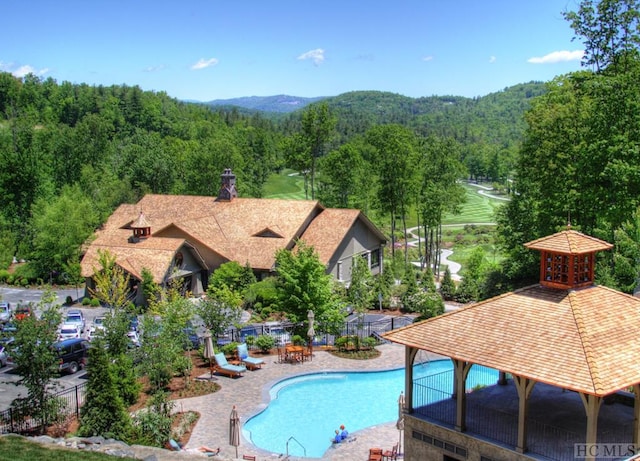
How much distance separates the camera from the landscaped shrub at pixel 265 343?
109 ft

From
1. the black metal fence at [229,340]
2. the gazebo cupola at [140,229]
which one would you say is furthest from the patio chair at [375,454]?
the gazebo cupola at [140,229]

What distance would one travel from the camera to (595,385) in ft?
50.0

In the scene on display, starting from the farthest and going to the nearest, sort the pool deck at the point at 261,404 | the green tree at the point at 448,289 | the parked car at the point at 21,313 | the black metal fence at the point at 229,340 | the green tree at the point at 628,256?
the green tree at the point at 448,289 → the green tree at the point at 628,256 → the parked car at the point at 21,313 → the black metal fence at the point at 229,340 → the pool deck at the point at 261,404

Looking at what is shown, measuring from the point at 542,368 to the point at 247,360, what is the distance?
57.2 ft

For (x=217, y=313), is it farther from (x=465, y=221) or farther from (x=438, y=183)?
(x=465, y=221)

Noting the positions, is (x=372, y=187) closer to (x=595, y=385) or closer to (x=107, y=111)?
(x=595, y=385)

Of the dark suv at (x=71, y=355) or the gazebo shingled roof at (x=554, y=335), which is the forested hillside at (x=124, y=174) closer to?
the dark suv at (x=71, y=355)

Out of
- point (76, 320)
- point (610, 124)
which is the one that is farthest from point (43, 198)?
point (610, 124)

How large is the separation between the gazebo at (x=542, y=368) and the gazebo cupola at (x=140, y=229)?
33.9 metres

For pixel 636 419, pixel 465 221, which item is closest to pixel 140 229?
pixel 636 419

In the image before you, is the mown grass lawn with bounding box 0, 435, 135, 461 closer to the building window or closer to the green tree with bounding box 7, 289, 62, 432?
the green tree with bounding box 7, 289, 62, 432

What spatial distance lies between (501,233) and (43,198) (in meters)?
47.8

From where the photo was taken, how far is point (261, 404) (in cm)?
2658

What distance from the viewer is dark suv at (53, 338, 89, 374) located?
30.0 m
